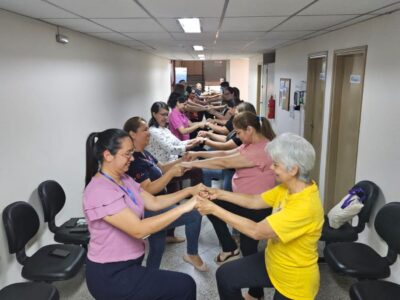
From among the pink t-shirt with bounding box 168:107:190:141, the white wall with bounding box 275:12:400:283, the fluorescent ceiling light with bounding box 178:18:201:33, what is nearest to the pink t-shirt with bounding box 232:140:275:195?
the white wall with bounding box 275:12:400:283

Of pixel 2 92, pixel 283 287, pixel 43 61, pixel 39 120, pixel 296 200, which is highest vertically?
pixel 43 61

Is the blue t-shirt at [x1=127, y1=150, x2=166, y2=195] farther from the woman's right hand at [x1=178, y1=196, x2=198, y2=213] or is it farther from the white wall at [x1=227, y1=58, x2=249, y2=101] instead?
the white wall at [x1=227, y1=58, x2=249, y2=101]

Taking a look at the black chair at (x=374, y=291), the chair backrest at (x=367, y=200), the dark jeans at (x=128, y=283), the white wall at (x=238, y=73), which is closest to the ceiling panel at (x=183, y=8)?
the dark jeans at (x=128, y=283)

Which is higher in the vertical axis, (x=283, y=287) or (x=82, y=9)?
(x=82, y=9)

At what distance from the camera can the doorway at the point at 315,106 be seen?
15.3 ft

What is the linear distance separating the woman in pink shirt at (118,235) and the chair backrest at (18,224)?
91 centimetres

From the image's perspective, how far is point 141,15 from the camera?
9.25 feet

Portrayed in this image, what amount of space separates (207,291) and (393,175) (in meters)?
1.82

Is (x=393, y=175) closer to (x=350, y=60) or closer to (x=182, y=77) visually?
(x=350, y=60)

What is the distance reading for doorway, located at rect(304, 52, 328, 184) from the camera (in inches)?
183

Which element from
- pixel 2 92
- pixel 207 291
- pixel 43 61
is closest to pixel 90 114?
pixel 43 61

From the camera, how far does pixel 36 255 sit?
2.63m

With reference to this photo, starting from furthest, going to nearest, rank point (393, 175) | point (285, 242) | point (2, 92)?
point (393, 175)
point (2, 92)
point (285, 242)

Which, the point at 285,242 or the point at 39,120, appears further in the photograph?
the point at 39,120
